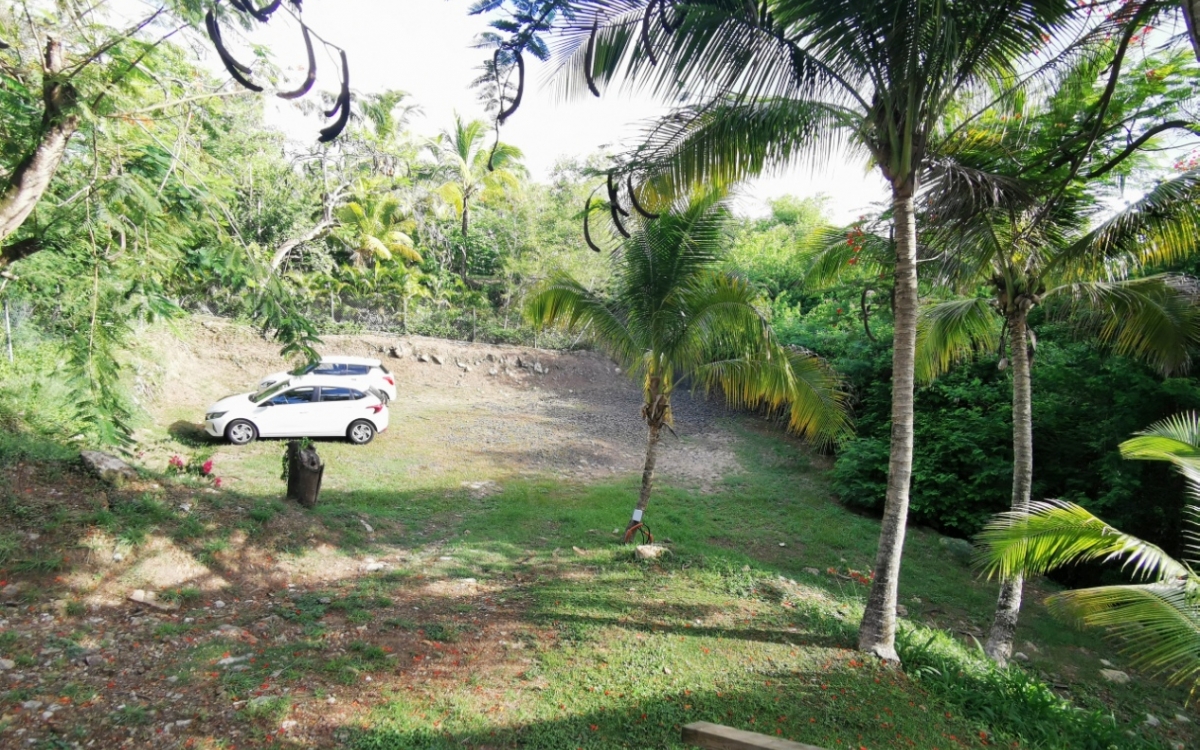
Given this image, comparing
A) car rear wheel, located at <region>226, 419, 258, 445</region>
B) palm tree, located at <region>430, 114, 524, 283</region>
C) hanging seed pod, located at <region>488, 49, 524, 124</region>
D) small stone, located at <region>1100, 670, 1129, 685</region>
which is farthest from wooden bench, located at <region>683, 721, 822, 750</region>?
palm tree, located at <region>430, 114, 524, 283</region>

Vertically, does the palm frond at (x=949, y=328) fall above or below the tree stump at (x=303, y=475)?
above

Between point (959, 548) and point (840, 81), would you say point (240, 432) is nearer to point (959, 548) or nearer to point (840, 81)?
point (840, 81)

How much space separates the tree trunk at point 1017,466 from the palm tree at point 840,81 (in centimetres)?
199

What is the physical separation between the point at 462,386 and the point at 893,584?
1598 centimetres

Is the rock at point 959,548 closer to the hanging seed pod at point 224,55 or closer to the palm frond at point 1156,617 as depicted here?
the palm frond at point 1156,617

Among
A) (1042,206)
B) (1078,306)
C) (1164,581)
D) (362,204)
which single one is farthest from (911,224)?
(362,204)

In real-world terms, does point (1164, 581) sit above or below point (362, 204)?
below

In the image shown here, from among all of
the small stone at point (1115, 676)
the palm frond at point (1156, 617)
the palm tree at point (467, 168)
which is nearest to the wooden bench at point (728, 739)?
the palm frond at point (1156, 617)

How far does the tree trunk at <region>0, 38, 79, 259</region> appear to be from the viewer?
4492 mm

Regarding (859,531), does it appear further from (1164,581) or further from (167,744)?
(167,744)

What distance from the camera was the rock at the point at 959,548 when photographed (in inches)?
389

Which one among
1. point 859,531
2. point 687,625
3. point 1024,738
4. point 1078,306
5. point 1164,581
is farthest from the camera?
point 859,531

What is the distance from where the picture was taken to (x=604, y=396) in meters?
21.0

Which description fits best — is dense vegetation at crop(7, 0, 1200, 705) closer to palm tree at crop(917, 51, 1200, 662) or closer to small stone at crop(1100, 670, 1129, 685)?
palm tree at crop(917, 51, 1200, 662)
